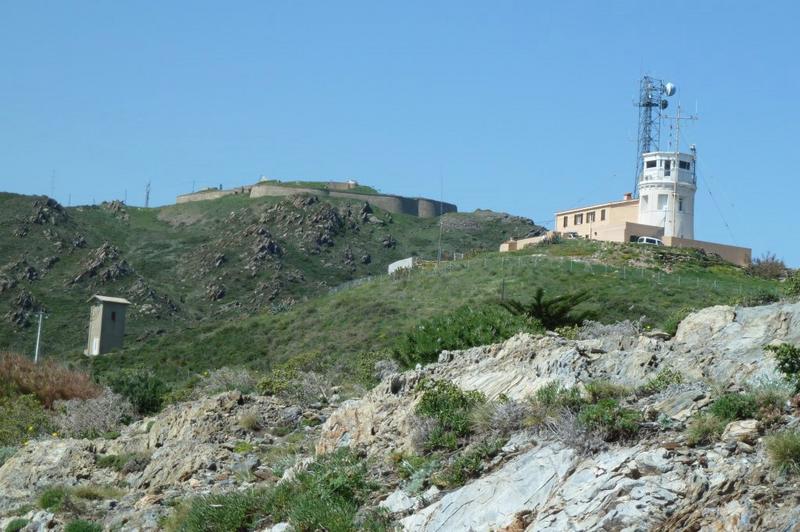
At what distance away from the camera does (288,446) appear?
58.1 ft

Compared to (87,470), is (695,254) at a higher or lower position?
higher

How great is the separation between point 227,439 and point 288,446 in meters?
1.98

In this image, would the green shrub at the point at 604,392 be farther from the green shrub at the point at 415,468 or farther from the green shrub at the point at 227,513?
the green shrub at the point at 227,513

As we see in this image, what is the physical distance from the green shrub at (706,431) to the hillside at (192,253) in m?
55.5

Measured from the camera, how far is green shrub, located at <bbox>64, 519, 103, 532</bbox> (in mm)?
16438

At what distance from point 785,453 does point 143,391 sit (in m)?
21.4

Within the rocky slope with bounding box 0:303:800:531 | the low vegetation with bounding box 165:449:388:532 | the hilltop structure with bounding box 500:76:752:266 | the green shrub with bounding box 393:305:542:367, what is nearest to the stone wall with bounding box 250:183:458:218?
the hilltop structure with bounding box 500:76:752:266

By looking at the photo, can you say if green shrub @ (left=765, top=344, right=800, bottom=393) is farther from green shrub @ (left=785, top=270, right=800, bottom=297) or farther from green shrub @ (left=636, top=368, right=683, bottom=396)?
green shrub @ (left=785, top=270, right=800, bottom=297)

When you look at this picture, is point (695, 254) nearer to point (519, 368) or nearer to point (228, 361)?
point (228, 361)

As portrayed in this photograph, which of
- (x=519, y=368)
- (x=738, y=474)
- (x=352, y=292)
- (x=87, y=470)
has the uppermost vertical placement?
(x=352, y=292)

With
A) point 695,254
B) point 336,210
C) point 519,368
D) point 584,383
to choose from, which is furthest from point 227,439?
point 336,210

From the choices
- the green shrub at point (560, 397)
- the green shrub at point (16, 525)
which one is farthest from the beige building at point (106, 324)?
the green shrub at point (560, 397)

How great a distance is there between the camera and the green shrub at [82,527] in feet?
53.9

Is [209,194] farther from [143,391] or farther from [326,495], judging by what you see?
[326,495]
